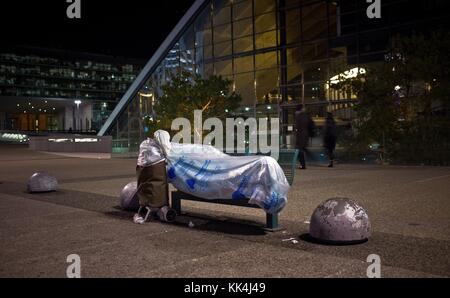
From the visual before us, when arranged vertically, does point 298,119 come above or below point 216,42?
below

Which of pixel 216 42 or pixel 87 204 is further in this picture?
pixel 216 42

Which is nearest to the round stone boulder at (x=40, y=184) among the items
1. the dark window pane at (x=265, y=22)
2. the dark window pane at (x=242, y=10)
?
the dark window pane at (x=265, y=22)

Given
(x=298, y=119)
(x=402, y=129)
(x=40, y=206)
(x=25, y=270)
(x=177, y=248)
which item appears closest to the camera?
(x=25, y=270)

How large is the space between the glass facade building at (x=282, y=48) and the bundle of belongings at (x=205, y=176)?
17.8 m

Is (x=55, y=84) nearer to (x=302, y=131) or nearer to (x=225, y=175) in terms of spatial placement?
(x=302, y=131)

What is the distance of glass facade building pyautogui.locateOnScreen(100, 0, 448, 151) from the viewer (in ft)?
89.5

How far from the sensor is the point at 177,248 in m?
6.36

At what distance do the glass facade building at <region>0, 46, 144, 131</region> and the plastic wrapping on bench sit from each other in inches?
4017

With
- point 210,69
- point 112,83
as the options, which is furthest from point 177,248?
point 112,83

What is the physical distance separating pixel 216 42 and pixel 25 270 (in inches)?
1195

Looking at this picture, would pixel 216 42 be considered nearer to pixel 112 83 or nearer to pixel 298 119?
pixel 298 119

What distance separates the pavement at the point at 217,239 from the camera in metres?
5.38

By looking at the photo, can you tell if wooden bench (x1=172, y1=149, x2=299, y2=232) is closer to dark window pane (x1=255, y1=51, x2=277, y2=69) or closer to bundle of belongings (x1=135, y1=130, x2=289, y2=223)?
bundle of belongings (x1=135, y1=130, x2=289, y2=223)
